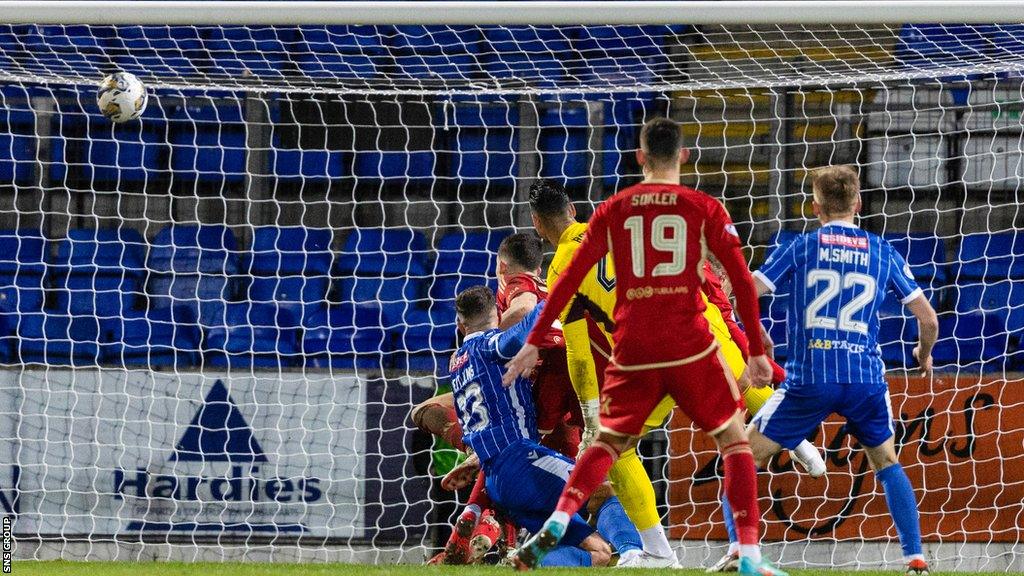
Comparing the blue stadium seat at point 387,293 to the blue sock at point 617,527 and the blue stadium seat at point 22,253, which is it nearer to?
the blue stadium seat at point 22,253

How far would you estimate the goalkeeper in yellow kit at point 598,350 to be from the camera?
5113mm

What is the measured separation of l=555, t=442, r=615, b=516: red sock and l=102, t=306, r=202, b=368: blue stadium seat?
4.27m

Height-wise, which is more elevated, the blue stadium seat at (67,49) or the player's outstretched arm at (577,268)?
the blue stadium seat at (67,49)

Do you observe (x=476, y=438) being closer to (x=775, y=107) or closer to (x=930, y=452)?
(x=930, y=452)

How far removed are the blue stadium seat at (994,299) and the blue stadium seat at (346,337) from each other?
3730mm

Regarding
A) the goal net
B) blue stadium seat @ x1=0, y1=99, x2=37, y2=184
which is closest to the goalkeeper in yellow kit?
the goal net

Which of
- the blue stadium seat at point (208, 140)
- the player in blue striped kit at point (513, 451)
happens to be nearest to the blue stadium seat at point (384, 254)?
the blue stadium seat at point (208, 140)

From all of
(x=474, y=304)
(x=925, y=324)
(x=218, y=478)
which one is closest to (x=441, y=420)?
(x=474, y=304)

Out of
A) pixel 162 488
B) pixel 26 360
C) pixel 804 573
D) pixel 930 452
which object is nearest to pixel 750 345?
pixel 804 573

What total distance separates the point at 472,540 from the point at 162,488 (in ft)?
7.85

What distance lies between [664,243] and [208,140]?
5558 mm

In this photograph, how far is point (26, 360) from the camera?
25.6 ft

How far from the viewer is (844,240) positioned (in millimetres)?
4348

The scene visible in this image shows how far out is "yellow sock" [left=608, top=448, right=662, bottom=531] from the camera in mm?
5113
